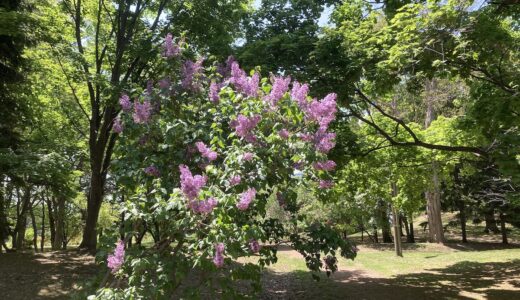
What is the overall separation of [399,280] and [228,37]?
916 centimetres

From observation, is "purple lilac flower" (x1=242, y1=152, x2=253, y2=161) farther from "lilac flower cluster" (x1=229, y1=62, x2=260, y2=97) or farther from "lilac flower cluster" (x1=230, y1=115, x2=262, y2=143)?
"lilac flower cluster" (x1=229, y1=62, x2=260, y2=97)

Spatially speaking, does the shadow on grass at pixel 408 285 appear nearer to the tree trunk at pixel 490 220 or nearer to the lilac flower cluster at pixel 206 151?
the lilac flower cluster at pixel 206 151

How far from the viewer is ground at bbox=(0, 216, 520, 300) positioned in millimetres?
9523

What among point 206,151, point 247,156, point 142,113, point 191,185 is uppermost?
point 142,113

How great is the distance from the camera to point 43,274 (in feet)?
33.1

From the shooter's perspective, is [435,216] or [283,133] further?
[435,216]

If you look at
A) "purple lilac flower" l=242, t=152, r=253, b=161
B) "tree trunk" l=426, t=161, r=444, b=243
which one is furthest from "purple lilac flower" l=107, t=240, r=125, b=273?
"tree trunk" l=426, t=161, r=444, b=243

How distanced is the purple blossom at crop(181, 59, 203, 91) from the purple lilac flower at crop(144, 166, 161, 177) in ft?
4.37

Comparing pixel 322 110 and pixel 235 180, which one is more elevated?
pixel 322 110

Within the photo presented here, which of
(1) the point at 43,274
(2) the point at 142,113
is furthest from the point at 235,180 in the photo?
(1) the point at 43,274

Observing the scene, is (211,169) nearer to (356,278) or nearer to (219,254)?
(219,254)

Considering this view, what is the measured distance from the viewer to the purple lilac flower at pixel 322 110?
4410 mm

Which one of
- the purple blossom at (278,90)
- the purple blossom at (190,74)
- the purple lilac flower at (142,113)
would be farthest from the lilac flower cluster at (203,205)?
the purple blossom at (190,74)

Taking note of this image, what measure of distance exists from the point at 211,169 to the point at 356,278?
422 inches
